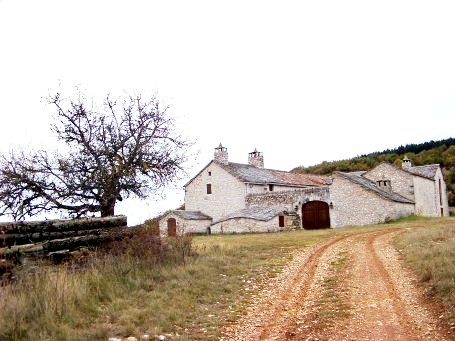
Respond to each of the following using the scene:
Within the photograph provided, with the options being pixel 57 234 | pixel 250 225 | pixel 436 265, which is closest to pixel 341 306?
pixel 436 265

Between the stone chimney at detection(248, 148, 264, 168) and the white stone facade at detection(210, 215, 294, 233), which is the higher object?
the stone chimney at detection(248, 148, 264, 168)

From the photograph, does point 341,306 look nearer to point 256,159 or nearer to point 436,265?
point 436,265

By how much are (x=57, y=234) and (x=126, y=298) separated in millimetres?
3436

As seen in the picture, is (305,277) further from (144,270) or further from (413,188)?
(413,188)

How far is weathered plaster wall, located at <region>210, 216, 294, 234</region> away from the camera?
34.2 metres

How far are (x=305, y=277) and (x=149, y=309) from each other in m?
4.92

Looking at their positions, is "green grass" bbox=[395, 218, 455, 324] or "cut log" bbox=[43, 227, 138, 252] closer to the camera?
"green grass" bbox=[395, 218, 455, 324]

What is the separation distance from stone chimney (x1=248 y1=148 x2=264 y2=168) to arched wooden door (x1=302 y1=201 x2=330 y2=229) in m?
11.9

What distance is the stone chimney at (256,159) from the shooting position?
47.3 meters

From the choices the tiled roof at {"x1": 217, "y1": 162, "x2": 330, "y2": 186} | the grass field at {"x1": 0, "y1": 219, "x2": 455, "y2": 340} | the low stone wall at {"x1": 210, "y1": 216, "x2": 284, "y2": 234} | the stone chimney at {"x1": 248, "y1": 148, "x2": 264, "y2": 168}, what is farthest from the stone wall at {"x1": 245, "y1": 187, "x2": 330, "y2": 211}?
the grass field at {"x1": 0, "y1": 219, "x2": 455, "y2": 340}

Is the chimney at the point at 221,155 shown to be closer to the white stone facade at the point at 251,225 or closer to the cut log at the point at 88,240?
the white stone facade at the point at 251,225

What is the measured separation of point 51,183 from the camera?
17.7m

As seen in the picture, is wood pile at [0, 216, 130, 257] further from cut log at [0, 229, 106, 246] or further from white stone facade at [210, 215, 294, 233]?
white stone facade at [210, 215, 294, 233]

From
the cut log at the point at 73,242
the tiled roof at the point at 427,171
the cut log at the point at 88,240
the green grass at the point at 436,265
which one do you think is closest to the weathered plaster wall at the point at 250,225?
the tiled roof at the point at 427,171
